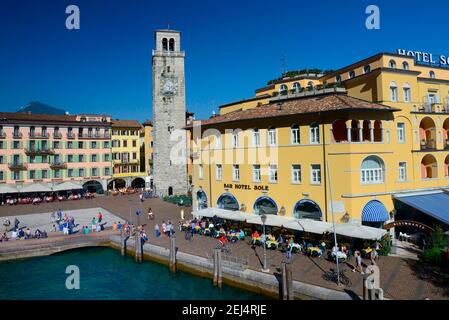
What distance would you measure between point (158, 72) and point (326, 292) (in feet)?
159

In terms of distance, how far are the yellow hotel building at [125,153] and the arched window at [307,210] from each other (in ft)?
155

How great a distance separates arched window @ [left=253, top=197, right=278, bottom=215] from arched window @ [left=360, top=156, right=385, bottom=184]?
303 inches

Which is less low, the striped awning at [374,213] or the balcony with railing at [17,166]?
the balcony with railing at [17,166]

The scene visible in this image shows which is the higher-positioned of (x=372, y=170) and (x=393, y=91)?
(x=393, y=91)

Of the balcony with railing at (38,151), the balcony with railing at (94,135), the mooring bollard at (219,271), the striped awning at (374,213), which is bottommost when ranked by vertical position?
the mooring bollard at (219,271)

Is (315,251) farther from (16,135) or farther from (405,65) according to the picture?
(16,135)

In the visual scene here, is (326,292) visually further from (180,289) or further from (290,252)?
(180,289)

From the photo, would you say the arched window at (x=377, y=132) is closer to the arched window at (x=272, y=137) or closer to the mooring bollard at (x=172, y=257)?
the arched window at (x=272, y=137)

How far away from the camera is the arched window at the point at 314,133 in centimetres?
2786

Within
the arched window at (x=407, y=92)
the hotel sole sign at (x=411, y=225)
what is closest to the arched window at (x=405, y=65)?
the arched window at (x=407, y=92)

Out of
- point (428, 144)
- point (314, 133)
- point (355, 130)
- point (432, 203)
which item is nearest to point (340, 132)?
point (355, 130)

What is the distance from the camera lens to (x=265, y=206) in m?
31.5

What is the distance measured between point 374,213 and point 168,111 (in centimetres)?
4018

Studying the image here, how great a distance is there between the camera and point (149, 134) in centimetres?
7000
